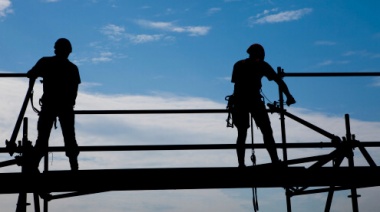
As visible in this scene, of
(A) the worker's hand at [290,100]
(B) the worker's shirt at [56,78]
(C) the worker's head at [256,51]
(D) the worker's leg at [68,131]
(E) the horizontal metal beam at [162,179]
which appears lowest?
(E) the horizontal metal beam at [162,179]

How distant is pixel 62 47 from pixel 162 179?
2.06 m

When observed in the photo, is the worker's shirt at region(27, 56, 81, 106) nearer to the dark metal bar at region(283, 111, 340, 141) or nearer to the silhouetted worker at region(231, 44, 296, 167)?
the silhouetted worker at region(231, 44, 296, 167)

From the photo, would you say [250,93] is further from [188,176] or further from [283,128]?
[188,176]

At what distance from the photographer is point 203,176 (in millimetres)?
6965

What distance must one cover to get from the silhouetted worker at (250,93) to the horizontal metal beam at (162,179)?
75cm

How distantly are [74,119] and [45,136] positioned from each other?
0.42 meters

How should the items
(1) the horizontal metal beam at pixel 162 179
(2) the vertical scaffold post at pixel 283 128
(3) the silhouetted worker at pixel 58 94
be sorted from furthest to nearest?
1. (2) the vertical scaffold post at pixel 283 128
2. (3) the silhouetted worker at pixel 58 94
3. (1) the horizontal metal beam at pixel 162 179

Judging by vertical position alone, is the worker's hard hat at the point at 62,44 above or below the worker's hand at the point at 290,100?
above

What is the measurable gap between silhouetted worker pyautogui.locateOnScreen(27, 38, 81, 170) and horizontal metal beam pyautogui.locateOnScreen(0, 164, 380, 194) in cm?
47

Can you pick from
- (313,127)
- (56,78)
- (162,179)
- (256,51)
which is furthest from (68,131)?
(313,127)

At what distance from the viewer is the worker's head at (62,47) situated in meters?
7.36

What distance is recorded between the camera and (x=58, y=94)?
7.38 m

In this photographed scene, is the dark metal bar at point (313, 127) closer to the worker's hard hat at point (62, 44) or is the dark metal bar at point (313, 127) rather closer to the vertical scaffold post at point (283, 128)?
the vertical scaffold post at point (283, 128)

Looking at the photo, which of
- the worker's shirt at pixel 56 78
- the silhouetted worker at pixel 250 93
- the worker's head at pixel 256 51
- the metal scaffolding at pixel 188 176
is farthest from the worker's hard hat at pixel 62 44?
the worker's head at pixel 256 51
